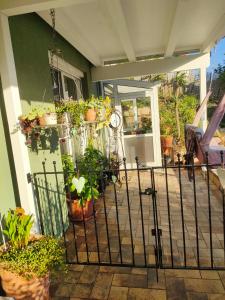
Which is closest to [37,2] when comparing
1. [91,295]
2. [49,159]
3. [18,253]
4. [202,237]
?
[49,159]

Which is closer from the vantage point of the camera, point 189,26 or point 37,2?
point 37,2

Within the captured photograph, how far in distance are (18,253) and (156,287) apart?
109cm

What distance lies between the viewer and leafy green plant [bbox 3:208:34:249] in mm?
1795

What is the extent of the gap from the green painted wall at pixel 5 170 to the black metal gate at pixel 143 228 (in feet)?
0.70

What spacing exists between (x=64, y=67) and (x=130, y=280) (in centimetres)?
286

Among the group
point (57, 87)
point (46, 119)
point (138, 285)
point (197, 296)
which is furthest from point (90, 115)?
point (197, 296)

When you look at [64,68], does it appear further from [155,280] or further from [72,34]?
[155,280]

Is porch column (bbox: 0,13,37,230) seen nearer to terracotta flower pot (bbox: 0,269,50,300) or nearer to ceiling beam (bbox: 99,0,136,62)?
terracotta flower pot (bbox: 0,269,50,300)

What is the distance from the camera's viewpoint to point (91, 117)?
8.94 ft

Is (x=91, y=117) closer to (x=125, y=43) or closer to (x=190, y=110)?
(x=125, y=43)

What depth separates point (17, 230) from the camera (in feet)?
6.03

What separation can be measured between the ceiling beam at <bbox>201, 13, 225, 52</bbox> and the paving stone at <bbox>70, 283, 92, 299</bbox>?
345 centimetres

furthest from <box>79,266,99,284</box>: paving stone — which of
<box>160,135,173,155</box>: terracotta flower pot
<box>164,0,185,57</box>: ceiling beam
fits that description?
<box>160,135,173,155</box>: terracotta flower pot

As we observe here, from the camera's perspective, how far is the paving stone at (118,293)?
6.06ft
